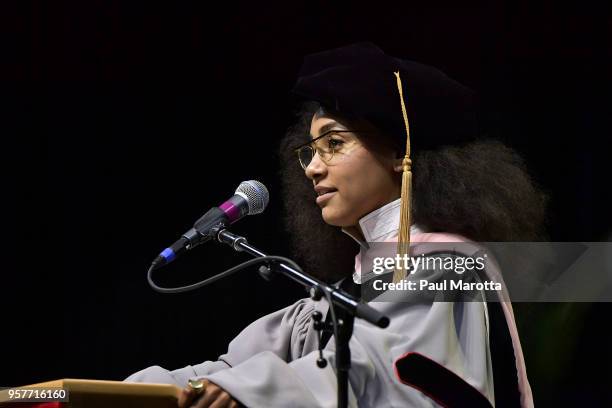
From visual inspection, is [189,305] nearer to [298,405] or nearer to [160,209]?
[160,209]

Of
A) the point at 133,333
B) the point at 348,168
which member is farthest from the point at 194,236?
the point at 133,333

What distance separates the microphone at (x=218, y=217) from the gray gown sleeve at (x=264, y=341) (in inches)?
21.9

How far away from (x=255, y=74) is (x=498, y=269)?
1.76 metres

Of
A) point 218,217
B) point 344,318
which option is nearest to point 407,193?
point 218,217

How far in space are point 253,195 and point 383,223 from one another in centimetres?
58

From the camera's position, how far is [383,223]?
2.82m

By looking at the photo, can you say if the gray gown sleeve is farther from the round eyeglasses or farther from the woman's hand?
the woman's hand

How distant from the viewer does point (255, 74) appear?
396cm

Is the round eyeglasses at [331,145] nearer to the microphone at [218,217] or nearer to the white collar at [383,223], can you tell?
the white collar at [383,223]

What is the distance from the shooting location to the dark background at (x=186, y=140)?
144 inches

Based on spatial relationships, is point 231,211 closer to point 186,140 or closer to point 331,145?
point 331,145

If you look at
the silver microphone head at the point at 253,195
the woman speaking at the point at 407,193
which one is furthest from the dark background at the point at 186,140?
the silver microphone head at the point at 253,195

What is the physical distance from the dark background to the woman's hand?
1.75 m

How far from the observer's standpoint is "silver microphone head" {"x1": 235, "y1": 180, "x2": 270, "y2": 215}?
2420 mm
